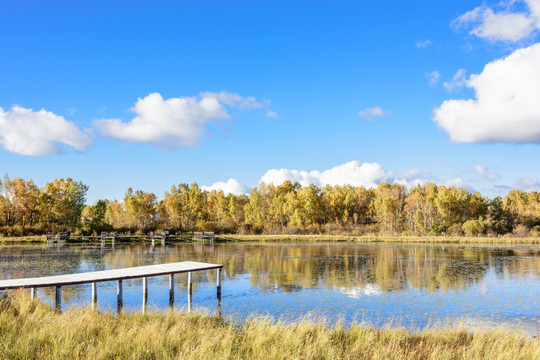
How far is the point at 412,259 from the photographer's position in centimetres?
4172

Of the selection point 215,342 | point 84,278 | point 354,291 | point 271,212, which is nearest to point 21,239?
point 271,212

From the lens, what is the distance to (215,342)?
33.5 feet

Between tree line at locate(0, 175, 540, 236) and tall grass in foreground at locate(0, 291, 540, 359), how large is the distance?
6995 cm

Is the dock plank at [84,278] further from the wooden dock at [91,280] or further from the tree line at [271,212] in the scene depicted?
the tree line at [271,212]

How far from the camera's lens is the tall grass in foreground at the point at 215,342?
9.16 meters

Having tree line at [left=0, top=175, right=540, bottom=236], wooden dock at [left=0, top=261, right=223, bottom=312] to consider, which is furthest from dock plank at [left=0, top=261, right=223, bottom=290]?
tree line at [left=0, top=175, right=540, bottom=236]

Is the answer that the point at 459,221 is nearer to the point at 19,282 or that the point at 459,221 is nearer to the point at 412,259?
the point at 412,259

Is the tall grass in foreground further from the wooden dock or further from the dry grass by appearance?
the dry grass

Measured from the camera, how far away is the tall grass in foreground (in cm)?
916

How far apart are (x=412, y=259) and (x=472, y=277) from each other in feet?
42.2

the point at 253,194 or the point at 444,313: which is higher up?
the point at 253,194

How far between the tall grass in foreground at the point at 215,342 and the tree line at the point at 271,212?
69952 mm

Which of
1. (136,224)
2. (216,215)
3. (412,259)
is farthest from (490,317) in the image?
(216,215)

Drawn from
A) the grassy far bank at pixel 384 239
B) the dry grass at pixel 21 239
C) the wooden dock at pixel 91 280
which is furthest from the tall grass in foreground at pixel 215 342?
the grassy far bank at pixel 384 239
